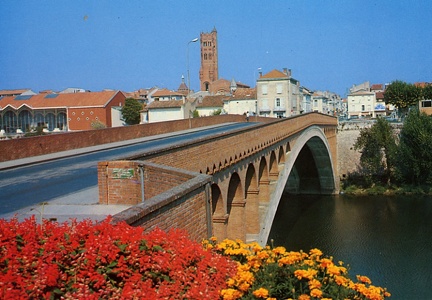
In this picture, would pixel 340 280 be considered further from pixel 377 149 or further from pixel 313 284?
pixel 377 149

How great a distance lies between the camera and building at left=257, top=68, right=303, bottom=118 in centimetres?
7425

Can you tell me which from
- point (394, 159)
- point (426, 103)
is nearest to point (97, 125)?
point (394, 159)

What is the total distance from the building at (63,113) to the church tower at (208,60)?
259ft

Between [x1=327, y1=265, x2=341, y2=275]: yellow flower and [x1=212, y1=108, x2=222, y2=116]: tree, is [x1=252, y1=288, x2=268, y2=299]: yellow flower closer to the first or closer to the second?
[x1=327, y1=265, x2=341, y2=275]: yellow flower

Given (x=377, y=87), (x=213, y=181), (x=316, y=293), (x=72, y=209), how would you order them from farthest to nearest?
(x=377, y=87) → (x=213, y=181) → (x=72, y=209) → (x=316, y=293)

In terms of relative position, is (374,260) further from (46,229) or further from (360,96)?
(360,96)

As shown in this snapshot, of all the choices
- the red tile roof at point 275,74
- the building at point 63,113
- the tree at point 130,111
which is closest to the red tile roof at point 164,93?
the tree at point 130,111

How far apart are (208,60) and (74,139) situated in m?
130

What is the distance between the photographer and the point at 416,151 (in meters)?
48.7

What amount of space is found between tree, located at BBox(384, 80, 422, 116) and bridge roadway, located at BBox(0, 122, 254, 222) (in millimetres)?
63139

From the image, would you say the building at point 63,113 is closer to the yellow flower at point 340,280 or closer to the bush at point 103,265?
the bush at point 103,265

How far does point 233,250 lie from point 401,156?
4677 centimetres

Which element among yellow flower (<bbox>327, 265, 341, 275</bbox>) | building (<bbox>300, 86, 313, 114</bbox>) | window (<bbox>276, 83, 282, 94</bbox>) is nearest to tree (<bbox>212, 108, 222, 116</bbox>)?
window (<bbox>276, 83, 282, 94</bbox>)

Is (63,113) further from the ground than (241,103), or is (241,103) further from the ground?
(241,103)
